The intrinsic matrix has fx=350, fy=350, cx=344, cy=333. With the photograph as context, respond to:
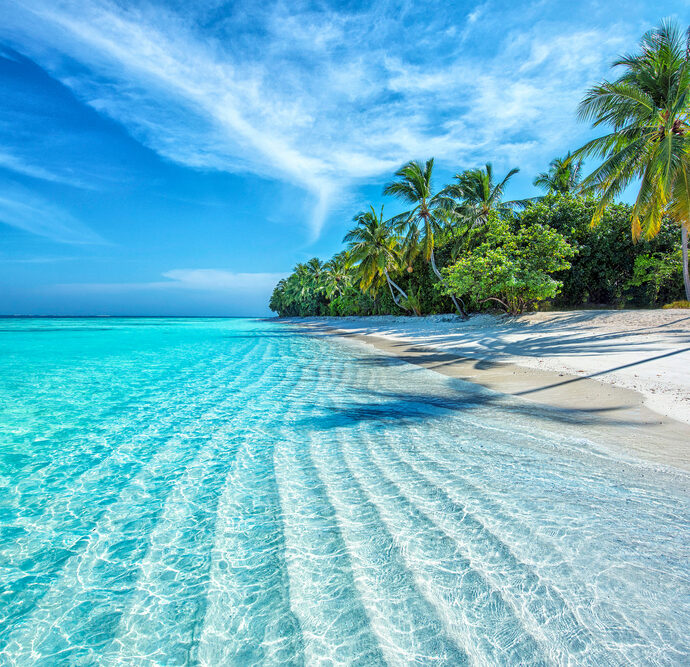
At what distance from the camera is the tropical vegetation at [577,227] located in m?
12.4

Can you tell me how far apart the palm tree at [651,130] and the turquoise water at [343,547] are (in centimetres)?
1247

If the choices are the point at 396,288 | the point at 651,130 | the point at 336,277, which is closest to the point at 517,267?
the point at 651,130

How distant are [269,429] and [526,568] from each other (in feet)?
11.5

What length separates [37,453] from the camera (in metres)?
4.27

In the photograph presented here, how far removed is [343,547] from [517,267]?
16154 mm

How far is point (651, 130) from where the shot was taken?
1279 centimetres

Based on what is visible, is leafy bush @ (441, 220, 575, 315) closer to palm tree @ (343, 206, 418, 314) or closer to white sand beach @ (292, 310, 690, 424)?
white sand beach @ (292, 310, 690, 424)

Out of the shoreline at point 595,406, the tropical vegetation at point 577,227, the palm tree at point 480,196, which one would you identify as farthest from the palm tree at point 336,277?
the shoreline at point 595,406

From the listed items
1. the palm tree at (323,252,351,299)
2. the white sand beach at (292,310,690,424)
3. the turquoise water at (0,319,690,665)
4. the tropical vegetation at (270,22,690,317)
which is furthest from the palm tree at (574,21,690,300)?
the palm tree at (323,252,351,299)

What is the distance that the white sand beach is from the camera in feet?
18.7

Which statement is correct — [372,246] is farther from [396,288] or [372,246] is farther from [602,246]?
[602,246]

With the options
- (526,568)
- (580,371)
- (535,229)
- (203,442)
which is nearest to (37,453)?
(203,442)

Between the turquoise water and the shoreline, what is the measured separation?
1.26 feet

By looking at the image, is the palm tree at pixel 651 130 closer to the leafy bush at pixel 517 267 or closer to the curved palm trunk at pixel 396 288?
the leafy bush at pixel 517 267
